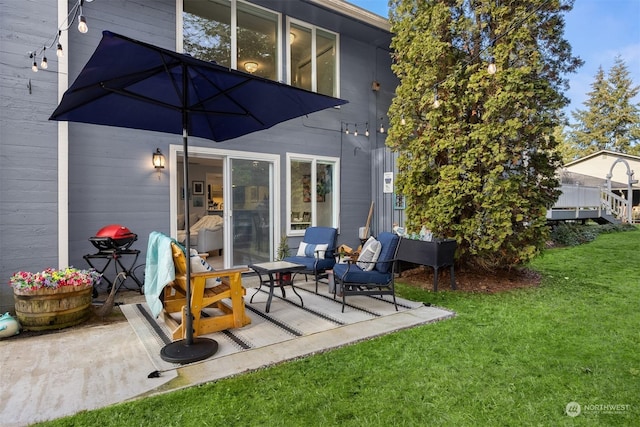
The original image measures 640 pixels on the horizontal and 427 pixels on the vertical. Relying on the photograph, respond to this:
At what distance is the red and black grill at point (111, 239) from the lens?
4469 millimetres

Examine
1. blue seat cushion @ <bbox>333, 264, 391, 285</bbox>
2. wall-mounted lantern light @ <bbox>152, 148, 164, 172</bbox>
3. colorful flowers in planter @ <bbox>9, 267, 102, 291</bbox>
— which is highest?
wall-mounted lantern light @ <bbox>152, 148, 164, 172</bbox>

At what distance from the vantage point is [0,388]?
242cm

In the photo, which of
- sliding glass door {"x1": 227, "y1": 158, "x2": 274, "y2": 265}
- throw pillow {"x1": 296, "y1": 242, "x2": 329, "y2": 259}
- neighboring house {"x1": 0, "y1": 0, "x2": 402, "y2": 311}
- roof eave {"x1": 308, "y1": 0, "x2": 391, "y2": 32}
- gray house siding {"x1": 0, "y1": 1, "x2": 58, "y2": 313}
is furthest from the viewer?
roof eave {"x1": 308, "y1": 0, "x2": 391, "y2": 32}

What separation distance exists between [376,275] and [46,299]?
11.9 feet

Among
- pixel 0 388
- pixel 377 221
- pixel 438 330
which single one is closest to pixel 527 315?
pixel 438 330

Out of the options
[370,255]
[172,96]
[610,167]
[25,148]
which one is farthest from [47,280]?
[610,167]

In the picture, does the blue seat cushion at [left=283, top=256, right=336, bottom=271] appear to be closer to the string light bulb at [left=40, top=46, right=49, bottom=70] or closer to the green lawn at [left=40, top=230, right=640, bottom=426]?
the green lawn at [left=40, top=230, right=640, bottom=426]

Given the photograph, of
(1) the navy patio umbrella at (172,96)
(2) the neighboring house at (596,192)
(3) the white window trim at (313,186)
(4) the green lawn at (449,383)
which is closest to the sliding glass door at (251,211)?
(3) the white window trim at (313,186)

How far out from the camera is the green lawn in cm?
211

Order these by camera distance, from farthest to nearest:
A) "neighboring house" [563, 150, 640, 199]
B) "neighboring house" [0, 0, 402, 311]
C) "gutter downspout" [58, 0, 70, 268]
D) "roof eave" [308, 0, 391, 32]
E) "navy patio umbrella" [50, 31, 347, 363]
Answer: "neighboring house" [563, 150, 640, 199] < "roof eave" [308, 0, 391, 32] < "gutter downspout" [58, 0, 70, 268] < "neighboring house" [0, 0, 402, 311] < "navy patio umbrella" [50, 31, 347, 363]

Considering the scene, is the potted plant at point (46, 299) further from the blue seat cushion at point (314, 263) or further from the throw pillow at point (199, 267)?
the blue seat cushion at point (314, 263)

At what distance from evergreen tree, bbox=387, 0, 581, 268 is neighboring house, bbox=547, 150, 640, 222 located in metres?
5.22

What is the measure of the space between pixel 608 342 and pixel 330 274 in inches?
125

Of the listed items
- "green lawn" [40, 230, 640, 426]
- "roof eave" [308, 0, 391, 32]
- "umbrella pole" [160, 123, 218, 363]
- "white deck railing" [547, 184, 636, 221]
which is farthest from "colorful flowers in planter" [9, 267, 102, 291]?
"white deck railing" [547, 184, 636, 221]
